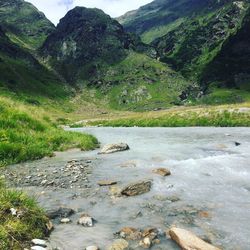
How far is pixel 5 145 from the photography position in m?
25.1

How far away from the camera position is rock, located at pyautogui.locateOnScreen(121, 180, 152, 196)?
656 inches

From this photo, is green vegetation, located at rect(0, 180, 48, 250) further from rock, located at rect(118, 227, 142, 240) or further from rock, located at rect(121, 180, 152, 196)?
rock, located at rect(121, 180, 152, 196)

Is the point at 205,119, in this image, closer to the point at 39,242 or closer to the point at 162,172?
the point at 162,172

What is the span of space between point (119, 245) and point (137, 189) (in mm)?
6041

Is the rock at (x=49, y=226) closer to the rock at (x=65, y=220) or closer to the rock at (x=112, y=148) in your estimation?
the rock at (x=65, y=220)

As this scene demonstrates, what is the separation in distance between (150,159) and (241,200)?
37.9 ft

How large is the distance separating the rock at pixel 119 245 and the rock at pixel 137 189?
5.31 m

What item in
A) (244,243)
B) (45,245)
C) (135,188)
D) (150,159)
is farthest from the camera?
(150,159)

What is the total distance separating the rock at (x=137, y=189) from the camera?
16.7 m

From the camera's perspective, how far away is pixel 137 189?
1692 cm

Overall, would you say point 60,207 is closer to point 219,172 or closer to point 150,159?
point 219,172

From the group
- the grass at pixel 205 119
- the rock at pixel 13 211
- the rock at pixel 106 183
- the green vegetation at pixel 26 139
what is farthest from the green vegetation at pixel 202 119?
the rock at pixel 13 211

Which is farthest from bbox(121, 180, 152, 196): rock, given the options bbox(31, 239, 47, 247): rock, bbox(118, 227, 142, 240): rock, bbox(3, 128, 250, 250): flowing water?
bbox(31, 239, 47, 247): rock

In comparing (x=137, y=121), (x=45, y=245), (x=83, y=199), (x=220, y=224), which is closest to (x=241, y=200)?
(x=220, y=224)
